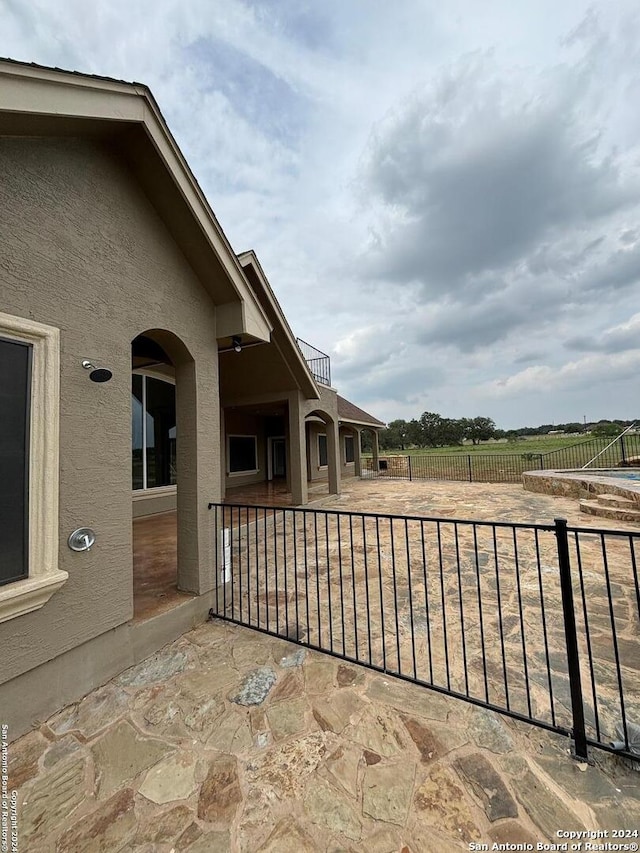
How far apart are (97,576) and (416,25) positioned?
11165mm

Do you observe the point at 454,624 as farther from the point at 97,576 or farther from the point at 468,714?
the point at 97,576

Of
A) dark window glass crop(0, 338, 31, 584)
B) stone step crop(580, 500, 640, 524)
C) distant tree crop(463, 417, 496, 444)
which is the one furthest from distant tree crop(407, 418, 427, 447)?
dark window glass crop(0, 338, 31, 584)

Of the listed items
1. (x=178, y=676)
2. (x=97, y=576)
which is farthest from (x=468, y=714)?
(x=97, y=576)

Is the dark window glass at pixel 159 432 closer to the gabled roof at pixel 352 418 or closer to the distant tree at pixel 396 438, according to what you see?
the gabled roof at pixel 352 418

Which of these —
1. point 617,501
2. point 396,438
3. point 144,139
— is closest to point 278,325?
point 144,139

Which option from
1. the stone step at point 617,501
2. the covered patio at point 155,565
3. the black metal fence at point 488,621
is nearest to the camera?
the black metal fence at point 488,621

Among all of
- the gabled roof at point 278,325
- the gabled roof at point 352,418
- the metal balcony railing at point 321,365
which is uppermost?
the metal balcony railing at point 321,365

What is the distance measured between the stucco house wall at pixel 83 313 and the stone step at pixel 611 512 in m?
9.38

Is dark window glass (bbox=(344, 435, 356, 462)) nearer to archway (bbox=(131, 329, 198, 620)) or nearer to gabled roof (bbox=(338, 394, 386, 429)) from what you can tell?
gabled roof (bbox=(338, 394, 386, 429))

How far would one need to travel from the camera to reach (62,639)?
8.18ft

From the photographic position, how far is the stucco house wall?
7.96ft

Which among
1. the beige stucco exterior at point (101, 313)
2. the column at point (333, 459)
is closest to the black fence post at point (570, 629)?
the beige stucco exterior at point (101, 313)

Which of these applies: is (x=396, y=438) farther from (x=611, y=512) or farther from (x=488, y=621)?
(x=488, y=621)

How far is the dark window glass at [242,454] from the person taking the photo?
12.1m
